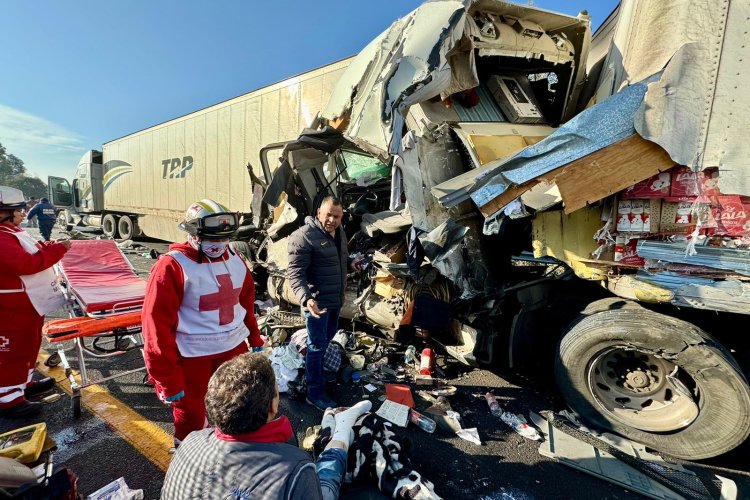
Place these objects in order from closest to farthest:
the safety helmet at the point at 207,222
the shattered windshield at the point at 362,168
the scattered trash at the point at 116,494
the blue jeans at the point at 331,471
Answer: the blue jeans at the point at 331,471 → the scattered trash at the point at 116,494 → the safety helmet at the point at 207,222 → the shattered windshield at the point at 362,168

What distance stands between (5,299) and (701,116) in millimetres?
4814

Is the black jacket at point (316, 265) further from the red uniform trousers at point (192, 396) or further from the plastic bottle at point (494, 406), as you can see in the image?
the plastic bottle at point (494, 406)

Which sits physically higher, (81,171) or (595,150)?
(81,171)

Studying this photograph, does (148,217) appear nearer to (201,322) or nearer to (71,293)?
(71,293)

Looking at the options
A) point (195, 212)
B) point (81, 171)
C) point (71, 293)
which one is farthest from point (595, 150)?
point (81, 171)

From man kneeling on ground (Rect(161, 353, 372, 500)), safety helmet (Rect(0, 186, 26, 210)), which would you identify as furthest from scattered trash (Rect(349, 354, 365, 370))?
safety helmet (Rect(0, 186, 26, 210))

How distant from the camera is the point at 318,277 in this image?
9.40 ft

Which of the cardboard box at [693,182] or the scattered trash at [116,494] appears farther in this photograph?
the cardboard box at [693,182]

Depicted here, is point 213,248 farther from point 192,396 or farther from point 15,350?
point 15,350

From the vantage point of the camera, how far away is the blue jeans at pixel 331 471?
160cm

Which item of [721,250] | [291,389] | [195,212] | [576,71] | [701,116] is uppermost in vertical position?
[576,71]

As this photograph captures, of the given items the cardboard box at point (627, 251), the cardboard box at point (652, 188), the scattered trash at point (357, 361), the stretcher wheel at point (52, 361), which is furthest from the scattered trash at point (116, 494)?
the cardboard box at point (652, 188)

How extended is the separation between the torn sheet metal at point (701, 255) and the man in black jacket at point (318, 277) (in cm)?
213

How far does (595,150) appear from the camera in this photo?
7.29ft
